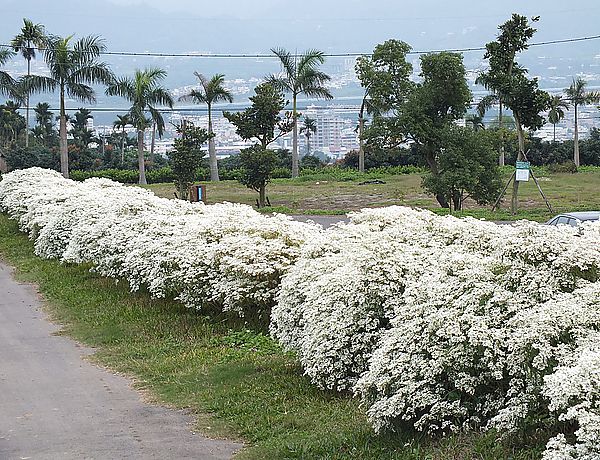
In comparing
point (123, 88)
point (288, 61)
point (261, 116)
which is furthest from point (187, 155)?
point (288, 61)

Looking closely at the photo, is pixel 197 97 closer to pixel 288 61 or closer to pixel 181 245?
pixel 288 61

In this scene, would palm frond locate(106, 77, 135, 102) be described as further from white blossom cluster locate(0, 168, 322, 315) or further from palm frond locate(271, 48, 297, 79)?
white blossom cluster locate(0, 168, 322, 315)

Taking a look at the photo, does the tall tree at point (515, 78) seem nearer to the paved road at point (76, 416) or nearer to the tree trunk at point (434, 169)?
the tree trunk at point (434, 169)

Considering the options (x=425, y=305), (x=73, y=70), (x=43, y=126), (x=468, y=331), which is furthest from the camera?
(x=43, y=126)

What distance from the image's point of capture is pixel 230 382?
361 inches

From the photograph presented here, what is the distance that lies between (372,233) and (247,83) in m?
159

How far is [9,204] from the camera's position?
26.6 m

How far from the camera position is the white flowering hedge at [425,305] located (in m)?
5.84

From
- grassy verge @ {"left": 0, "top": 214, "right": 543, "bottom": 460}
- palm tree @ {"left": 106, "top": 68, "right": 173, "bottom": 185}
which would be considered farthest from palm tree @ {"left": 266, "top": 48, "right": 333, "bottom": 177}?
grassy verge @ {"left": 0, "top": 214, "right": 543, "bottom": 460}

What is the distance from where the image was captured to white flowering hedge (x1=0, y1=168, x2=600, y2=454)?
584cm

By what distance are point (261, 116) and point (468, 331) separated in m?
28.1

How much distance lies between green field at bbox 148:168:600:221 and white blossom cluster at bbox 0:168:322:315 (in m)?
13.7

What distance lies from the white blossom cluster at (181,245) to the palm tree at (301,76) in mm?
29087

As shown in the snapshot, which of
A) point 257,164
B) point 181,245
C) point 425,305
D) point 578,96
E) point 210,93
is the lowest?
point 181,245
